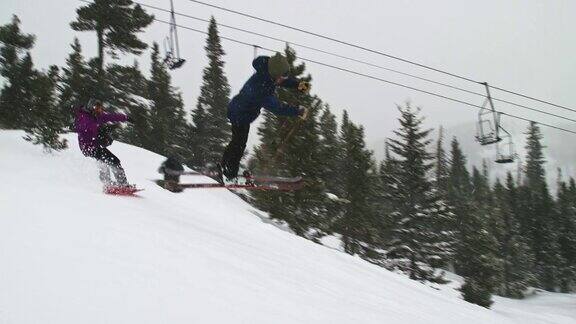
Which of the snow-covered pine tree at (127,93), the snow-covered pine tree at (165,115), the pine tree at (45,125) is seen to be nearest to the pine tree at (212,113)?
the snow-covered pine tree at (165,115)

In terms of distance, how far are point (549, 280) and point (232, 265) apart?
6603 centimetres

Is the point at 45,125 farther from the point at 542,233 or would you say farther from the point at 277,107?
the point at 542,233

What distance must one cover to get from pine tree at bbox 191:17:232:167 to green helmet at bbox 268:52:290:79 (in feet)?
117

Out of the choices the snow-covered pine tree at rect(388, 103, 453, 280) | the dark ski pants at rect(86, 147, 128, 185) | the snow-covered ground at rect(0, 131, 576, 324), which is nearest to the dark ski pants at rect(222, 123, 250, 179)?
the snow-covered ground at rect(0, 131, 576, 324)

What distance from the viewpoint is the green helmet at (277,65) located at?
7119 millimetres

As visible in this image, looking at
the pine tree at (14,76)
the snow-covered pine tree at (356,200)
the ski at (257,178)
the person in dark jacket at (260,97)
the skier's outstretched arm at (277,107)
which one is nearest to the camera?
the person in dark jacket at (260,97)

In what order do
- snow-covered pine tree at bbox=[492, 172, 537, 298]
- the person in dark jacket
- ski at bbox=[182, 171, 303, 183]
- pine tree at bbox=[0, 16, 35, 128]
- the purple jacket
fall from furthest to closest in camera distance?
1. snow-covered pine tree at bbox=[492, 172, 537, 298]
2. pine tree at bbox=[0, 16, 35, 128]
3. the purple jacket
4. ski at bbox=[182, 171, 303, 183]
5. the person in dark jacket

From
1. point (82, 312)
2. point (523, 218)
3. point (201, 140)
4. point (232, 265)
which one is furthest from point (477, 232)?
point (82, 312)

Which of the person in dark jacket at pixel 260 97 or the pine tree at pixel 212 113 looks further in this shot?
the pine tree at pixel 212 113

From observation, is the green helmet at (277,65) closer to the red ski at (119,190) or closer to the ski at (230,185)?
the ski at (230,185)

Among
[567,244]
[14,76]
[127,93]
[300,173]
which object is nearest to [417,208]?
[300,173]

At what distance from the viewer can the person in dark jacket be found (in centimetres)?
723

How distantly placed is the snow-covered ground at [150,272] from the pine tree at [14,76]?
45.3 feet

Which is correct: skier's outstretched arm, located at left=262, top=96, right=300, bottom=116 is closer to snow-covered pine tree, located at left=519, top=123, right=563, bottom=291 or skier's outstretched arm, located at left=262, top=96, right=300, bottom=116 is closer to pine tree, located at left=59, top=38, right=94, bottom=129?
pine tree, located at left=59, top=38, right=94, bottom=129
